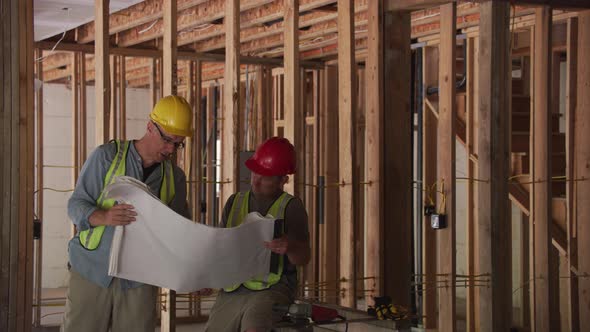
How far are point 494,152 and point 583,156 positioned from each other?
5.22ft

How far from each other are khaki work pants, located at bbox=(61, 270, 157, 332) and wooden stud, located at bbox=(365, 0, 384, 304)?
1642 millimetres

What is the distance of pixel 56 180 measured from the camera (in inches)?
464

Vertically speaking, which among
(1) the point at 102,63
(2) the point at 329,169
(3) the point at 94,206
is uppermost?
(1) the point at 102,63

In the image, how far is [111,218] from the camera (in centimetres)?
321

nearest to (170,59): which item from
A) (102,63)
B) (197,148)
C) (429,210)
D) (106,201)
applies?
(102,63)

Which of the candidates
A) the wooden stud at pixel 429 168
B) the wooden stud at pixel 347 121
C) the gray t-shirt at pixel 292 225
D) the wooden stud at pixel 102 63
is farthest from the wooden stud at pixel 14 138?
the wooden stud at pixel 429 168

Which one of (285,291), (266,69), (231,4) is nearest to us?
(285,291)

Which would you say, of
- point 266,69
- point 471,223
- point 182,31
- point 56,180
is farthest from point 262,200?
point 56,180

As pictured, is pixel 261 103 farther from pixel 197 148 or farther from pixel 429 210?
pixel 429 210

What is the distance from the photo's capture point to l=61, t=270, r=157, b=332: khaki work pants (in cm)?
337

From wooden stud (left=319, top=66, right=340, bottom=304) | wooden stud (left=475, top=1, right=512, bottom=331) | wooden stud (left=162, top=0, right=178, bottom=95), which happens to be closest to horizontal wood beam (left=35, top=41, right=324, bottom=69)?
wooden stud (left=319, top=66, right=340, bottom=304)

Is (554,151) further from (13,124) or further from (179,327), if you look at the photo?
(13,124)

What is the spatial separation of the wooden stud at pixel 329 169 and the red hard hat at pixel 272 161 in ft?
16.3

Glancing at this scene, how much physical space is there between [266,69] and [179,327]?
2772mm
